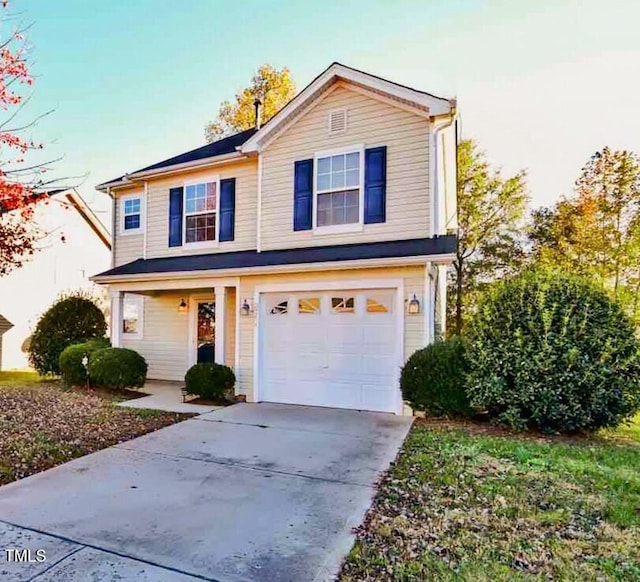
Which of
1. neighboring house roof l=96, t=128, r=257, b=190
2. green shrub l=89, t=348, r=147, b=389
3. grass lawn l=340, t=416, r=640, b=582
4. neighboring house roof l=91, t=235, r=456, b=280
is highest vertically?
neighboring house roof l=96, t=128, r=257, b=190

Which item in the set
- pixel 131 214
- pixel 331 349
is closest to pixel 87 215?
pixel 131 214

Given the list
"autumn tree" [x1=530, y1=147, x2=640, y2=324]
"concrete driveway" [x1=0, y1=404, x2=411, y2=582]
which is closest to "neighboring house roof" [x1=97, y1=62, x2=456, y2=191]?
"concrete driveway" [x1=0, y1=404, x2=411, y2=582]

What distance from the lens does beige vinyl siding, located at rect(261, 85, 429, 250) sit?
29.4 ft

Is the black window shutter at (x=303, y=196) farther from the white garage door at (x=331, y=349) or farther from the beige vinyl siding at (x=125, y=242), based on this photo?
the beige vinyl siding at (x=125, y=242)

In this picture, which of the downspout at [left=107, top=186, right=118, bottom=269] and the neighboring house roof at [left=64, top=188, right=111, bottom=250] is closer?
the downspout at [left=107, top=186, right=118, bottom=269]

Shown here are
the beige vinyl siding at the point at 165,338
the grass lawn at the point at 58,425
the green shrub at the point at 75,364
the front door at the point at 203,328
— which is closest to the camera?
the grass lawn at the point at 58,425

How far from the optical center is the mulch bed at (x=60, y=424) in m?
5.33

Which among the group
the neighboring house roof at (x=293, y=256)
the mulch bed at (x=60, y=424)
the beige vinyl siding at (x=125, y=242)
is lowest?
the mulch bed at (x=60, y=424)

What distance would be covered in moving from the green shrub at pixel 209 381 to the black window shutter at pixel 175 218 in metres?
4.00

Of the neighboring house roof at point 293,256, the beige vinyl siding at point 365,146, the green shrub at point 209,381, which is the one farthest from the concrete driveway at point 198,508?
the beige vinyl siding at point 365,146

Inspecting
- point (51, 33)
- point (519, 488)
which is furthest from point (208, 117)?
point (519, 488)

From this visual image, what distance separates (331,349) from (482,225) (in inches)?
A: 526

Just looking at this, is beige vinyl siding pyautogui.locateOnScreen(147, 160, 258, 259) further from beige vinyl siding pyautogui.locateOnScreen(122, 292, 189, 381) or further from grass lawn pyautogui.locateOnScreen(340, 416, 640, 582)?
grass lawn pyautogui.locateOnScreen(340, 416, 640, 582)

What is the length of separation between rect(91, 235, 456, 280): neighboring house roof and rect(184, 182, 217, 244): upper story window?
1.89ft
